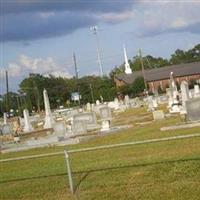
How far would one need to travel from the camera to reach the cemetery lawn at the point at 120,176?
9.52 metres

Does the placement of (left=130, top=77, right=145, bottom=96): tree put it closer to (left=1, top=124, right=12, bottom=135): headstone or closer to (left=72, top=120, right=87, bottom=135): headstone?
(left=1, top=124, right=12, bottom=135): headstone

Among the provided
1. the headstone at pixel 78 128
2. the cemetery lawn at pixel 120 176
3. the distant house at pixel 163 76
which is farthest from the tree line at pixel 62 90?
the cemetery lawn at pixel 120 176

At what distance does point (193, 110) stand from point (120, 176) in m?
12.6

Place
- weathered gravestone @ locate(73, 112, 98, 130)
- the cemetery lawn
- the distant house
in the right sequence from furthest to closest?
the distant house
weathered gravestone @ locate(73, 112, 98, 130)
the cemetery lawn

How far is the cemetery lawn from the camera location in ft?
31.2

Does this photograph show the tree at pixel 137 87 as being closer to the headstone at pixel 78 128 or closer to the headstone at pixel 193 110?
the headstone at pixel 78 128

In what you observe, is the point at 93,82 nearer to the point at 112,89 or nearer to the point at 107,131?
the point at 112,89

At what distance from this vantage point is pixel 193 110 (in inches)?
903

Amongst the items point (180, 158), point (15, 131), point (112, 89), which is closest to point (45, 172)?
point (180, 158)

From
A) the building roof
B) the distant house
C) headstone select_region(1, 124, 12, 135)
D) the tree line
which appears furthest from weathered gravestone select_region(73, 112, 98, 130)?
the distant house

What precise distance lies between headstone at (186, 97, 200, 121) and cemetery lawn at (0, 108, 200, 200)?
25.5 feet

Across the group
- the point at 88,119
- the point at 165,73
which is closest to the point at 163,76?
the point at 165,73

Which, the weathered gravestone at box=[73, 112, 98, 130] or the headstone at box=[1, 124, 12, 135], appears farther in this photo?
the headstone at box=[1, 124, 12, 135]

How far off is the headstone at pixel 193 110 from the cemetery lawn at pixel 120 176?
7764 mm
